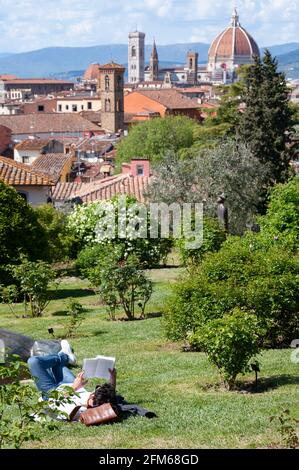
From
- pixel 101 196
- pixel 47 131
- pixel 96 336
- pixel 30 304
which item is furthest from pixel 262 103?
pixel 47 131

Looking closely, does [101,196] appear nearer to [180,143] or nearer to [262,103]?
[262,103]

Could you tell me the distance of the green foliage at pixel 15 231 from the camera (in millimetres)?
18672

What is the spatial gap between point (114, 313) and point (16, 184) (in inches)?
502

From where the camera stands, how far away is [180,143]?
61719 millimetres

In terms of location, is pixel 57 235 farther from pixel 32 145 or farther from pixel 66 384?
pixel 32 145

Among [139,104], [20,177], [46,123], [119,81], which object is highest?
[20,177]

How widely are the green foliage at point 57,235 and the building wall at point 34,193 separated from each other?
16.5 feet

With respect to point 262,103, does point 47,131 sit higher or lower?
lower

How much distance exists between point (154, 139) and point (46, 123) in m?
39.1

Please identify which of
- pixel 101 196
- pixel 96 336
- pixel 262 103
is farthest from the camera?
pixel 262 103

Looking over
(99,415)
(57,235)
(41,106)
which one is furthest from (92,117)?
(99,415)

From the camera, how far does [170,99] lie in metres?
109

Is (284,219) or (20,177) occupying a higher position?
(284,219)

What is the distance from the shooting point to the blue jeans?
9.03 metres
